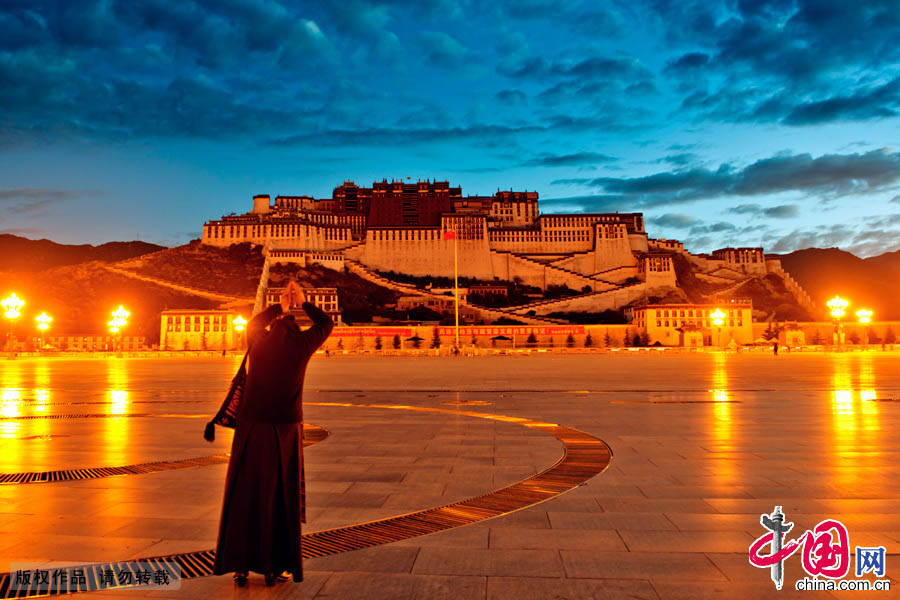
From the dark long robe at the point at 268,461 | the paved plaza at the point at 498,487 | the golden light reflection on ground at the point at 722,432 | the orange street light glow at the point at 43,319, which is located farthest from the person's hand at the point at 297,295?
the orange street light glow at the point at 43,319

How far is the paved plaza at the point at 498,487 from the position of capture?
3680mm

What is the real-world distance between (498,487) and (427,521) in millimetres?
1270

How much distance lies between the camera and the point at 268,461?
3.83 metres

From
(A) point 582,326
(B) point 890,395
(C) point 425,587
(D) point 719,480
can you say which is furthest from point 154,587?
(A) point 582,326

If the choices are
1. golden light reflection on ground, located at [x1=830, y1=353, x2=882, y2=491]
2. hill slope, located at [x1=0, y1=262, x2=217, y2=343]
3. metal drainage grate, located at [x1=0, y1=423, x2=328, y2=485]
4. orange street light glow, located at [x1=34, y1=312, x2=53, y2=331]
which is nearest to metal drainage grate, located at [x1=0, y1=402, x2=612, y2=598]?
golden light reflection on ground, located at [x1=830, y1=353, x2=882, y2=491]

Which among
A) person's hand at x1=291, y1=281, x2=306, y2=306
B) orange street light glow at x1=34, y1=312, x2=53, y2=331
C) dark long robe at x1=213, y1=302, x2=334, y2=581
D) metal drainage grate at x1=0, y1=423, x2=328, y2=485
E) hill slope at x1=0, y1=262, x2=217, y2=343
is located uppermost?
hill slope at x1=0, y1=262, x2=217, y2=343

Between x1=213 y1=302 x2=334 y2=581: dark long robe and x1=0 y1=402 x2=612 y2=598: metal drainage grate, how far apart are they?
1.35ft

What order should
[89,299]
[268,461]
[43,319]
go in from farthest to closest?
[89,299], [43,319], [268,461]

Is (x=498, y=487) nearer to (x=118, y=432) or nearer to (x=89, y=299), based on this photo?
(x=118, y=432)

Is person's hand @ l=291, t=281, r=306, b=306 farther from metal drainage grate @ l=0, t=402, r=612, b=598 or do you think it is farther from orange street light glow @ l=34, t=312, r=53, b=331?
orange street light glow @ l=34, t=312, r=53, b=331

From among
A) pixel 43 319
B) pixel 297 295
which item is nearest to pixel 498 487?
pixel 297 295

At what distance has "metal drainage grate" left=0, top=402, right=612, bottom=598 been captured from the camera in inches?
154

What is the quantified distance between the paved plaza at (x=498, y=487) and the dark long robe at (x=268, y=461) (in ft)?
0.68

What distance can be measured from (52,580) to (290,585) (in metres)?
1.37
